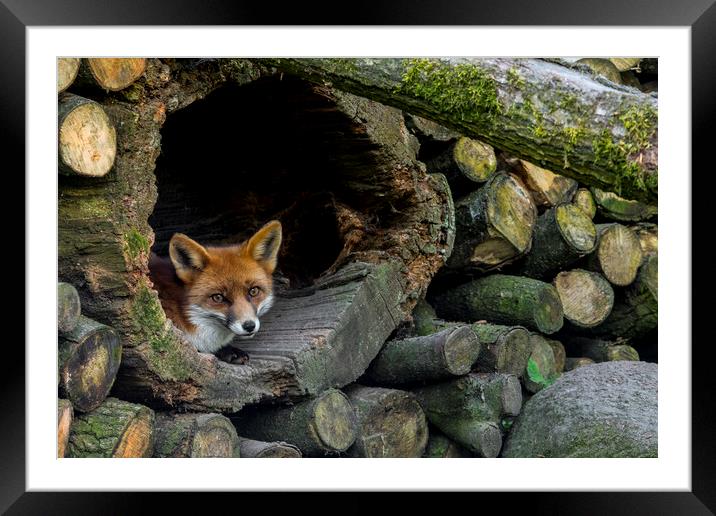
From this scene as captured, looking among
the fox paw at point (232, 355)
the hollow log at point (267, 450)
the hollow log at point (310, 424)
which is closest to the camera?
the hollow log at point (267, 450)

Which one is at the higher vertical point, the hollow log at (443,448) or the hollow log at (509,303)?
the hollow log at (509,303)

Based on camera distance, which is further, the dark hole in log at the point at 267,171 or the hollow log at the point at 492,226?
the hollow log at the point at 492,226

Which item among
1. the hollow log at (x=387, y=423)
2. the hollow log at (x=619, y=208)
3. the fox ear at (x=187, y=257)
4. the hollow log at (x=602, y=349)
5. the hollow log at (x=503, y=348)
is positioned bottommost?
the hollow log at (x=387, y=423)

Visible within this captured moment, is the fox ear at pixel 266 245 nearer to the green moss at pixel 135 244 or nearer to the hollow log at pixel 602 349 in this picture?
the green moss at pixel 135 244

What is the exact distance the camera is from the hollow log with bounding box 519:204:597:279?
15.7 feet

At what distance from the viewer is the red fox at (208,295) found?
154 inches

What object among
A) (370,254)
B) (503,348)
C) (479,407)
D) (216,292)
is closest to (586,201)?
(503,348)

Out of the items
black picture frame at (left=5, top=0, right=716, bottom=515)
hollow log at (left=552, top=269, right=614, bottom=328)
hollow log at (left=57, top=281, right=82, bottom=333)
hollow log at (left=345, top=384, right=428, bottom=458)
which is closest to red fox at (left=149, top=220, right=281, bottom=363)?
hollow log at (left=345, top=384, right=428, bottom=458)

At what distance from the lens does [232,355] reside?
3818mm

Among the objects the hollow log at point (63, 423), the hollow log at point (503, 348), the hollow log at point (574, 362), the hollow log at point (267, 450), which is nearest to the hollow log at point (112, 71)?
the hollow log at point (63, 423)
